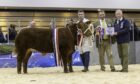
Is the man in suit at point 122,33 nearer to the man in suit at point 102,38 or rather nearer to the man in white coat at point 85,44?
the man in suit at point 102,38

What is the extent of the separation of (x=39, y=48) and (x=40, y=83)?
2668mm

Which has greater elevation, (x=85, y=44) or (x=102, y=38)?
(x=102, y=38)

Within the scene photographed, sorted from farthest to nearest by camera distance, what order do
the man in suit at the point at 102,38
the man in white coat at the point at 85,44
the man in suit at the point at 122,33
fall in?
the man in suit at the point at 102,38
the man in white coat at the point at 85,44
the man in suit at the point at 122,33

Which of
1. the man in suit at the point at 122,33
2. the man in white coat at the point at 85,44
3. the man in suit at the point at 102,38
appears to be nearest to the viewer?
the man in suit at the point at 122,33

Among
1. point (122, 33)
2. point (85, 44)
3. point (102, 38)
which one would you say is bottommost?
point (85, 44)

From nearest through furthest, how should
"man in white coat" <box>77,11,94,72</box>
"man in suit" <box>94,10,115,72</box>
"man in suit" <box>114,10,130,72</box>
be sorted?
1. "man in suit" <box>114,10,130,72</box>
2. "man in white coat" <box>77,11,94,72</box>
3. "man in suit" <box>94,10,115,72</box>

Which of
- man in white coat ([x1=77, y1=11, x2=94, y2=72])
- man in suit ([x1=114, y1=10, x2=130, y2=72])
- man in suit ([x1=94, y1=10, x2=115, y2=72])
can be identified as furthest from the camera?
man in suit ([x1=94, y1=10, x2=115, y2=72])

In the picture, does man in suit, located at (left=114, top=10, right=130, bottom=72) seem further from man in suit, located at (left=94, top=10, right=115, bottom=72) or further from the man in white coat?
the man in white coat

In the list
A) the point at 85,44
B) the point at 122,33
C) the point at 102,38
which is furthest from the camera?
the point at 102,38

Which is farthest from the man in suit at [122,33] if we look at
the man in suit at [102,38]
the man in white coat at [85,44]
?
the man in white coat at [85,44]

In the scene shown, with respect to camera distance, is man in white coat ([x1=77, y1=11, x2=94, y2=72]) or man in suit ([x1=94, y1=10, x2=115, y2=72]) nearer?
man in white coat ([x1=77, y1=11, x2=94, y2=72])

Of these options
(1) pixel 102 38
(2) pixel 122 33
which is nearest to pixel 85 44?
(1) pixel 102 38

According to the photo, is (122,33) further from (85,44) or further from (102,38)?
(85,44)

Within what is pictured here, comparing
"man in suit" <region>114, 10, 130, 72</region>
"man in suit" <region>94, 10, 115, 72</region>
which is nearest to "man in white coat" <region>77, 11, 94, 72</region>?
"man in suit" <region>94, 10, 115, 72</region>
